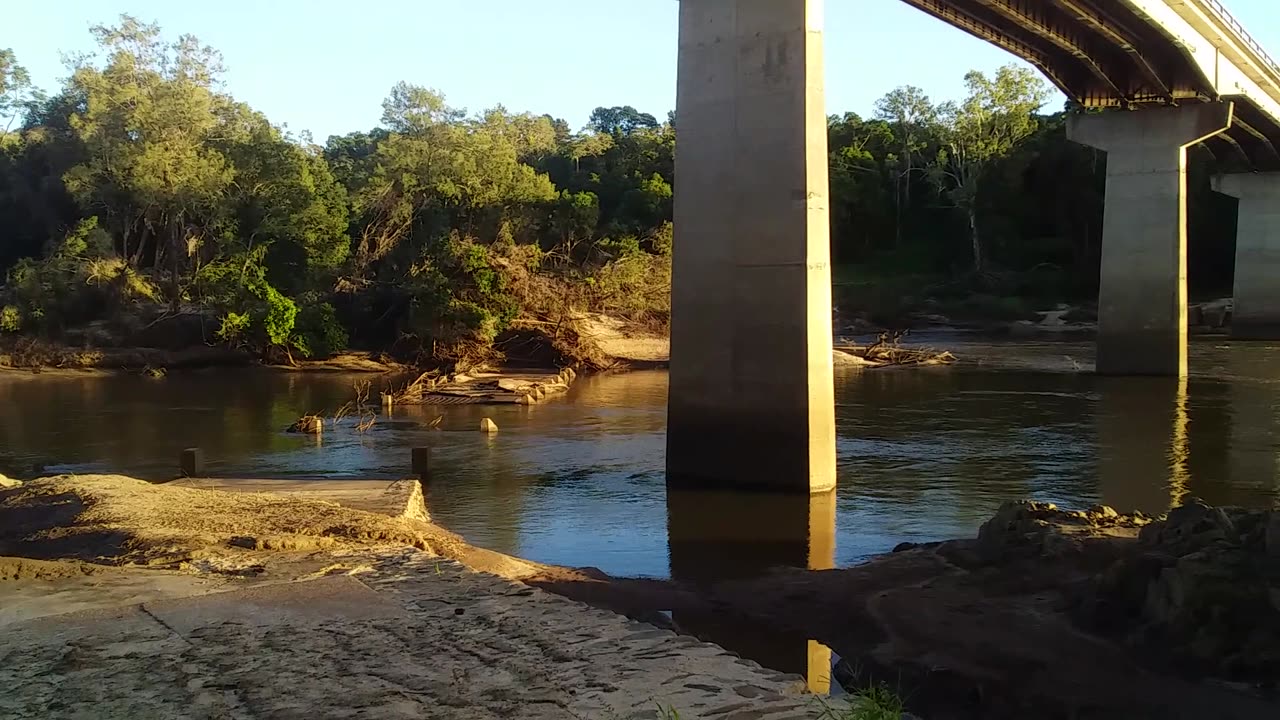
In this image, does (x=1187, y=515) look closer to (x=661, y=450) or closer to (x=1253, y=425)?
(x=661, y=450)

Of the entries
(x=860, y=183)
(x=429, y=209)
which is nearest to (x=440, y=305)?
(x=429, y=209)

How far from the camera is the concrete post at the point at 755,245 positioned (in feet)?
54.1

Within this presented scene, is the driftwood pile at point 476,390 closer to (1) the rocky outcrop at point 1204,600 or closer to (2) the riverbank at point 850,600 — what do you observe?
(2) the riverbank at point 850,600

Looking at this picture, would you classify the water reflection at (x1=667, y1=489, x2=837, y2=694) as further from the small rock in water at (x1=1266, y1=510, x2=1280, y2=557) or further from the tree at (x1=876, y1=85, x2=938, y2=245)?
the tree at (x1=876, y1=85, x2=938, y2=245)

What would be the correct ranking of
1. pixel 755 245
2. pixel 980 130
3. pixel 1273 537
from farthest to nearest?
pixel 980 130 < pixel 755 245 < pixel 1273 537

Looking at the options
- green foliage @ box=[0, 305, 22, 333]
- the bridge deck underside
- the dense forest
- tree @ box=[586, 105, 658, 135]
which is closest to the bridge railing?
the bridge deck underside

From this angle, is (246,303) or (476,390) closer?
(476,390)

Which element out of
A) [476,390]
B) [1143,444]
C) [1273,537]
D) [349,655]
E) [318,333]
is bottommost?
[1143,444]

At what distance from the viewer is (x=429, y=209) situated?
152ft

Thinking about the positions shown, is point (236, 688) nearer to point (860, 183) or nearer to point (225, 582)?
point (225, 582)

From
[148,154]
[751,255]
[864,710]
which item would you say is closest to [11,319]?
[148,154]

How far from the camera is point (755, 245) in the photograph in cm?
1675

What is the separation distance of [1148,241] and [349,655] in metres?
36.2

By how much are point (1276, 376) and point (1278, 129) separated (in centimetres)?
1682
